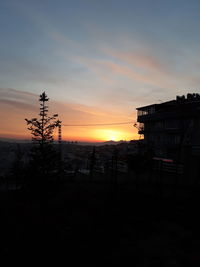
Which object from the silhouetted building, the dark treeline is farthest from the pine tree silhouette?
the silhouetted building

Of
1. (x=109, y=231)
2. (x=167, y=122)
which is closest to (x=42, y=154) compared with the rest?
(x=109, y=231)

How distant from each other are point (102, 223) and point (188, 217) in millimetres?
4370

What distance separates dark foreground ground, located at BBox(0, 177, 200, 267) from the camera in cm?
579

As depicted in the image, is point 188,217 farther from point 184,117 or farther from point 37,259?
point 184,117

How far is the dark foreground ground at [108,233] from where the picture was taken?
19.0ft

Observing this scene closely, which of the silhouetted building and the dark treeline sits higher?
the silhouetted building

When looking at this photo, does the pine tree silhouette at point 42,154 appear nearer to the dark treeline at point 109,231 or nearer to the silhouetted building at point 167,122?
the dark treeline at point 109,231

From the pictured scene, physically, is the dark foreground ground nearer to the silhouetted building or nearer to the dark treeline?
the dark treeline

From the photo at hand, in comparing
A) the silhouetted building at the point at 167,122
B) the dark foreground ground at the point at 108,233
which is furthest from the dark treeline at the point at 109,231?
the silhouetted building at the point at 167,122

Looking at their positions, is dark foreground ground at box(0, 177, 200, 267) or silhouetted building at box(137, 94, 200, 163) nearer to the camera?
dark foreground ground at box(0, 177, 200, 267)

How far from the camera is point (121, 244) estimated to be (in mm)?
6609

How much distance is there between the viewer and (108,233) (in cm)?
745

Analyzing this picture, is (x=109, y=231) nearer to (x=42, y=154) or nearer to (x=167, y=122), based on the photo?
(x=42, y=154)

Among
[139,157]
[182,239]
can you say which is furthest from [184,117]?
[182,239]
